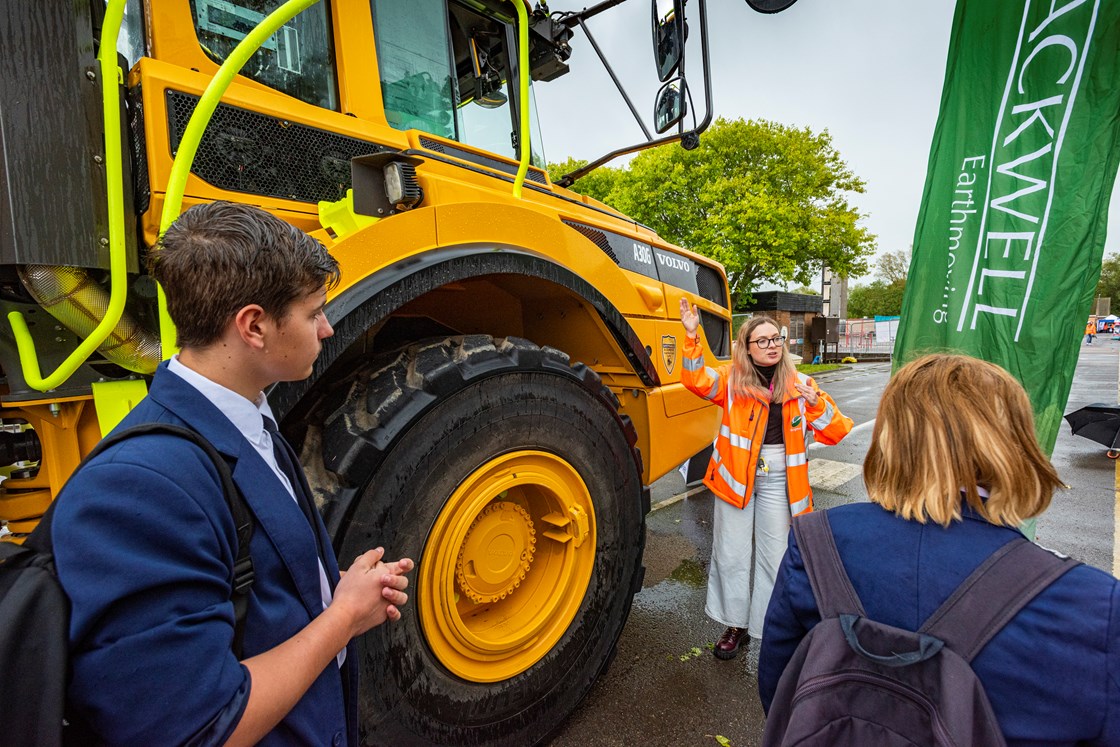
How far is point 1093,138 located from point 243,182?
9.89ft

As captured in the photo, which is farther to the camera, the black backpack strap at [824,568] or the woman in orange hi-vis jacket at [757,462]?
the woman in orange hi-vis jacket at [757,462]

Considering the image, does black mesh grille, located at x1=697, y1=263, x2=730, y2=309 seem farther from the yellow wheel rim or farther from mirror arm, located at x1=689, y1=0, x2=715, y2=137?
the yellow wheel rim

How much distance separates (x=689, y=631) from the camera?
10.1 ft

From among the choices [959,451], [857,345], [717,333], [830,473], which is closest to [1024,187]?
[959,451]

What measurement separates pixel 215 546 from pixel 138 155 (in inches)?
55.9

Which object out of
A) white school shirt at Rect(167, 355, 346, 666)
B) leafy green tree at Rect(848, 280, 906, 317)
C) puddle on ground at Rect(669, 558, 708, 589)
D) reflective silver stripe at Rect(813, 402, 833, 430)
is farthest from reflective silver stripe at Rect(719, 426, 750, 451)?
leafy green tree at Rect(848, 280, 906, 317)

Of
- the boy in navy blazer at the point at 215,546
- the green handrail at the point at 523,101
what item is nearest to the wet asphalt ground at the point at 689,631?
the boy in navy blazer at the point at 215,546

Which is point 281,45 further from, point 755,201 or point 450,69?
point 755,201

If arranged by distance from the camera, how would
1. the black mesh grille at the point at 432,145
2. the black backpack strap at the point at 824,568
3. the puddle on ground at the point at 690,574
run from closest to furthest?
the black backpack strap at the point at 824,568 → the black mesh grille at the point at 432,145 → the puddle on ground at the point at 690,574

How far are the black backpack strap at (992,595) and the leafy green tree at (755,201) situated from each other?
17.4 meters

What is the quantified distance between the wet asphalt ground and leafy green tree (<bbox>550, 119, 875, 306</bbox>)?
11964 mm

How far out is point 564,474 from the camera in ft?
7.34

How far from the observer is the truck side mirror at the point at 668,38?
8.35ft

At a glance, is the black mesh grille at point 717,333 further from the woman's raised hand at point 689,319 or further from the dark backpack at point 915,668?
the dark backpack at point 915,668
